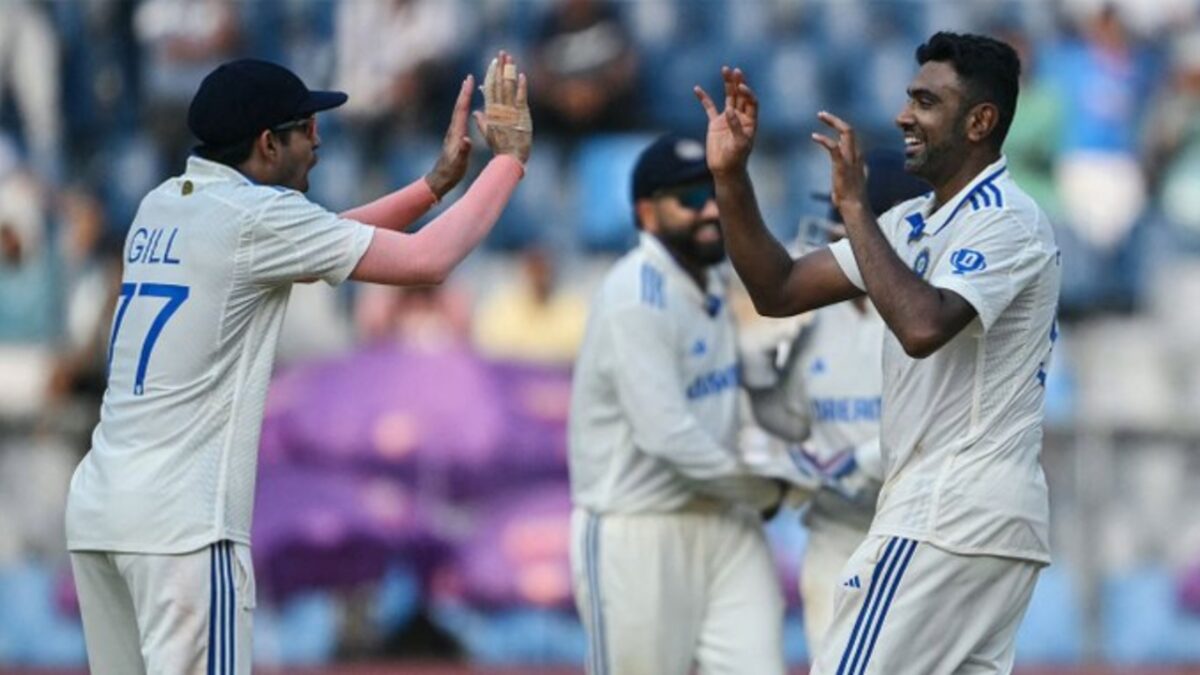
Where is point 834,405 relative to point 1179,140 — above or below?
below

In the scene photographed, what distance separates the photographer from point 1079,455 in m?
14.0

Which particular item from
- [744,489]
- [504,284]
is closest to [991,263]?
[744,489]

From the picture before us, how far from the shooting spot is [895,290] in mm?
5805

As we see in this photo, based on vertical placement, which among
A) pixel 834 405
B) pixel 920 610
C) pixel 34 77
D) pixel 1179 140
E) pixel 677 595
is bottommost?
pixel 677 595

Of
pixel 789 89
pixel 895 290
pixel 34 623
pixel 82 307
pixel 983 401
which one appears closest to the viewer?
pixel 895 290

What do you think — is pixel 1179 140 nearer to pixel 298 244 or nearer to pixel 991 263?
pixel 991 263

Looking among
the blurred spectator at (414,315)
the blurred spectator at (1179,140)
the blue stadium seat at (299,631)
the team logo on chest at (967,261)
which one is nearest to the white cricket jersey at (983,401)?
the team logo on chest at (967,261)

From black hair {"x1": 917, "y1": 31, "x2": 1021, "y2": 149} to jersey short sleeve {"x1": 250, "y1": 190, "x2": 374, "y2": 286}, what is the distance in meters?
1.44

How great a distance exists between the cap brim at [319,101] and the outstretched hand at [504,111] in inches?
13.7

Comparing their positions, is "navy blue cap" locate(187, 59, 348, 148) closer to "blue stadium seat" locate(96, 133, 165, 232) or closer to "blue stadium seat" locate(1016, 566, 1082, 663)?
"blue stadium seat" locate(1016, 566, 1082, 663)

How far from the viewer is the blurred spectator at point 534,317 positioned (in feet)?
47.3

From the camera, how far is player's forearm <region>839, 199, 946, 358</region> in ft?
18.9

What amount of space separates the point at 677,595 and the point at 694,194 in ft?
4.18

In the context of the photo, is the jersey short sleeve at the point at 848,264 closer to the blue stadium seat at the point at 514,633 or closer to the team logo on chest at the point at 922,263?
the team logo on chest at the point at 922,263
